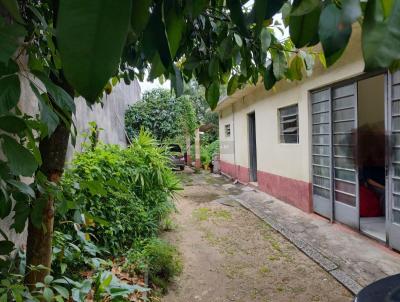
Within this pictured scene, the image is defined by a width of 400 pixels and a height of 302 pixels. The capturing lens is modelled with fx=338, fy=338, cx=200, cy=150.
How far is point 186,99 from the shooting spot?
13.1 metres

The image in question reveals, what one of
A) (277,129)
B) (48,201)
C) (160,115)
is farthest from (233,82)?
(160,115)

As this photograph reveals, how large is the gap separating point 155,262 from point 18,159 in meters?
2.97

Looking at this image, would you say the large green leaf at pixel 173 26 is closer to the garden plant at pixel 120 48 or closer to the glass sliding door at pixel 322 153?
the garden plant at pixel 120 48

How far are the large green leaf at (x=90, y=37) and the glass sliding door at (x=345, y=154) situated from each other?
4.98m

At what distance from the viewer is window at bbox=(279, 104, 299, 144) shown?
6727mm

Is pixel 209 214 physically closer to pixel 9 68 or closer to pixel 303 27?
pixel 9 68

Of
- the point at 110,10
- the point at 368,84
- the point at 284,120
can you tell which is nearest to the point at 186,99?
the point at 284,120

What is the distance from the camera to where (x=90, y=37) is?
0.27m

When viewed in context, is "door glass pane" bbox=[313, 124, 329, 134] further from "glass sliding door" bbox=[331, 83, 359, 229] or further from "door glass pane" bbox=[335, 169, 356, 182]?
"door glass pane" bbox=[335, 169, 356, 182]

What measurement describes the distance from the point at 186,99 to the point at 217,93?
12.1m

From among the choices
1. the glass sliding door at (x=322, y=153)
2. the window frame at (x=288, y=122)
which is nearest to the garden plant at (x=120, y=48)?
the glass sliding door at (x=322, y=153)

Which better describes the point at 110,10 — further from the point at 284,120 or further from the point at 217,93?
the point at 284,120

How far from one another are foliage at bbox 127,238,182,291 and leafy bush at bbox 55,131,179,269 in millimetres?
180

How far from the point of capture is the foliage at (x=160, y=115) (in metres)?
11.2
